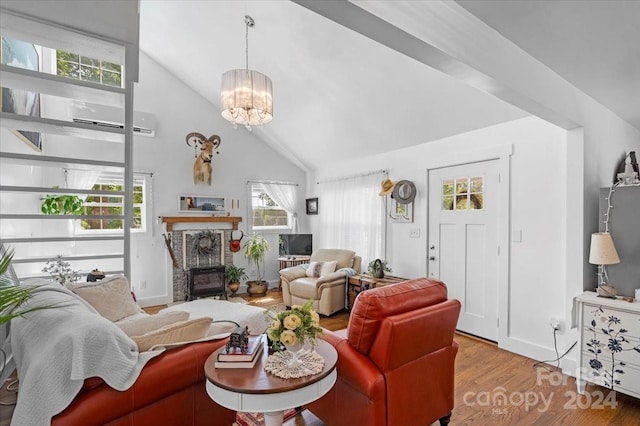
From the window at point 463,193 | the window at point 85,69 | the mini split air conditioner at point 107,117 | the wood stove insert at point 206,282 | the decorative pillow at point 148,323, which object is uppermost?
the window at point 85,69

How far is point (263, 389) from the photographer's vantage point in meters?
1.38

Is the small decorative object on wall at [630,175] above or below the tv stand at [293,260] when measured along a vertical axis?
above

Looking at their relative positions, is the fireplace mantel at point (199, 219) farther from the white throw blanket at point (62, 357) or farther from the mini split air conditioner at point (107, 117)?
the white throw blanket at point (62, 357)

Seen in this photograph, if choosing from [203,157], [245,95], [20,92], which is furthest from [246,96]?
[203,157]

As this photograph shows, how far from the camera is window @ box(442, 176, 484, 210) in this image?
3.70 metres

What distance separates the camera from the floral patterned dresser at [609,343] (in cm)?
236

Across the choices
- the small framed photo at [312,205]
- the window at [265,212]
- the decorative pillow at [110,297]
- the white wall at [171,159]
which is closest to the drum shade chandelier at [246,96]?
the decorative pillow at [110,297]

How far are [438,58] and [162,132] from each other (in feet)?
15.8

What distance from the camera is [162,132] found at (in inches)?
207

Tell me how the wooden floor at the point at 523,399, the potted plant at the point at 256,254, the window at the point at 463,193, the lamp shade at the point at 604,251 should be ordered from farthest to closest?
the potted plant at the point at 256,254, the window at the point at 463,193, the lamp shade at the point at 604,251, the wooden floor at the point at 523,399

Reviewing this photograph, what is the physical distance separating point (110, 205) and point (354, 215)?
3.86 metres

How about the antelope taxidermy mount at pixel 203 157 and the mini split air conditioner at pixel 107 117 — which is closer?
the mini split air conditioner at pixel 107 117

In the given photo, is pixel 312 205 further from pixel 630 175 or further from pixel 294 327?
pixel 294 327

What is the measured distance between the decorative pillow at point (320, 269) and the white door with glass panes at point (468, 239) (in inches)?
56.5
